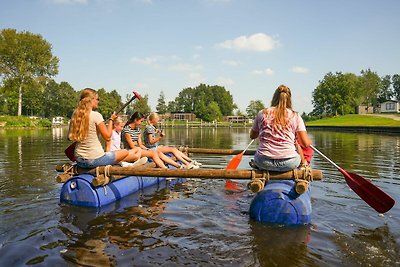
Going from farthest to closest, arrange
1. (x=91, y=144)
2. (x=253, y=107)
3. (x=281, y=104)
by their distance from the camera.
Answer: (x=253, y=107) < (x=91, y=144) < (x=281, y=104)

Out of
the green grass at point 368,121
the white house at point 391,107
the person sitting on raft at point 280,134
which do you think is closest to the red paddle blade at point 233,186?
the person sitting on raft at point 280,134

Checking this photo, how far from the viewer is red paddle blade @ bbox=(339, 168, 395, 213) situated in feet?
20.1

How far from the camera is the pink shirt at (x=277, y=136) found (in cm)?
590

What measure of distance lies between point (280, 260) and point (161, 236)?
183cm

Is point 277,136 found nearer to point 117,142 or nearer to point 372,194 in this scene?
point 372,194

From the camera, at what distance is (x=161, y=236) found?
5312 mm

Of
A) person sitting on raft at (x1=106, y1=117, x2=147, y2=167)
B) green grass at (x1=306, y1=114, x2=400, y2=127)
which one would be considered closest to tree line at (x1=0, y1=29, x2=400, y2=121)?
green grass at (x1=306, y1=114, x2=400, y2=127)

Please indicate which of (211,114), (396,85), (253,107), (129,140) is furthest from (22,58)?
(396,85)

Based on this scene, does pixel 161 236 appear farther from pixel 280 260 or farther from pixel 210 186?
pixel 210 186

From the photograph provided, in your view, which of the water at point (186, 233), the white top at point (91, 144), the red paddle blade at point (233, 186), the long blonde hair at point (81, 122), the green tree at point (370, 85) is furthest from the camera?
the green tree at point (370, 85)

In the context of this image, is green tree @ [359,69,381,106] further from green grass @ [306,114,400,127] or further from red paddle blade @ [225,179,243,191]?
red paddle blade @ [225,179,243,191]

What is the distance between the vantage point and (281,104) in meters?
5.99

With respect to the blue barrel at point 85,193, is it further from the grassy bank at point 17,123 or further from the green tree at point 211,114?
the green tree at point 211,114

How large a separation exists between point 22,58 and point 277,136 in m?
64.1
